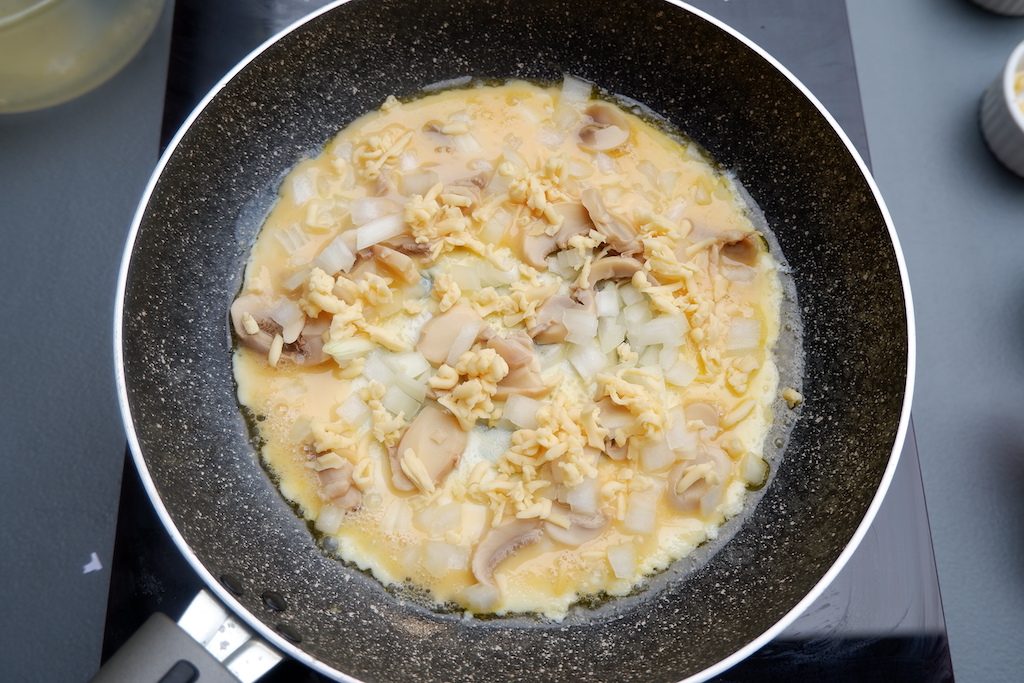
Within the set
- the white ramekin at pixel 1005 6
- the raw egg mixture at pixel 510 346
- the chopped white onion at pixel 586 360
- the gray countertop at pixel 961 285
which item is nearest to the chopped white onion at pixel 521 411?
the raw egg mixture at pixel 510 346

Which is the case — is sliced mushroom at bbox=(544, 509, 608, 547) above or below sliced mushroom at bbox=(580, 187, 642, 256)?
below

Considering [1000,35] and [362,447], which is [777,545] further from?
[1000,35]

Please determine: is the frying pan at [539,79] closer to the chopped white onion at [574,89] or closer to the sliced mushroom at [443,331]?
the chopped white onion at [574,89]

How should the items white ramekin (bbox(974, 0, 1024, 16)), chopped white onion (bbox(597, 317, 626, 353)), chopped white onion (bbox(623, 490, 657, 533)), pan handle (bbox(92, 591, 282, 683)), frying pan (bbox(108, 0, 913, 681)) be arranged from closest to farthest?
pan handle (bbox(92, 591, 282, 683)) → frying pan (bbox(108, 0, 913, 681)) → chopped white onion (bbox(623, 490, 657, 533)) → chopped white onion (bbox(597, 317, 626, 353)) → white ramekin (bbox(974, 0, 1024, 16))

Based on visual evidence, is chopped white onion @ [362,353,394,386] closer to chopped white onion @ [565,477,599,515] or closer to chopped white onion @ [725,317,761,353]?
chopped white onion @ [565,477,599,515]

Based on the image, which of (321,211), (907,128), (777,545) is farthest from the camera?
(907,128)

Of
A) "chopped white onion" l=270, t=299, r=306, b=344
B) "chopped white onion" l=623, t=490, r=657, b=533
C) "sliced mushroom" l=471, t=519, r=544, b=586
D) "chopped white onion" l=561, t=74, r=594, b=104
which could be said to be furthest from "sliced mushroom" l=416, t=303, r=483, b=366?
"chopped white onion" l=561, t=74, r=594, b=104

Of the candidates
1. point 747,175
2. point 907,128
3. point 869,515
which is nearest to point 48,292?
point 747,175
